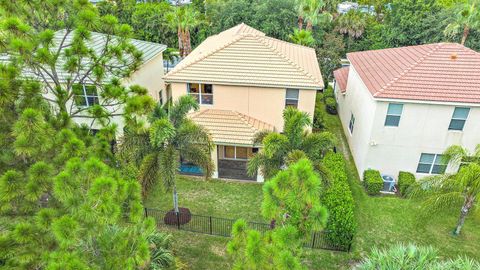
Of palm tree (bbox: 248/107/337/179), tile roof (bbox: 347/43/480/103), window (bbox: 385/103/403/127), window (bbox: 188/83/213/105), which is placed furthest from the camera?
window (bbox: 188/83/213/105)

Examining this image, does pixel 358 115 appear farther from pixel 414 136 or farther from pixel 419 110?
pixel 419 110

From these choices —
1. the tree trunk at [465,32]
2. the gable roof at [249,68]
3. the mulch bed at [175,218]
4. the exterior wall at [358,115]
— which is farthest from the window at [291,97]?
the tree trunk at [465,32]

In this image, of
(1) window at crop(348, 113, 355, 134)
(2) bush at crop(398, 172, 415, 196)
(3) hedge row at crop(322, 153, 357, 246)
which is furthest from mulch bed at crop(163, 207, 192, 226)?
(1) window at crop(348, 113, 355, 134)

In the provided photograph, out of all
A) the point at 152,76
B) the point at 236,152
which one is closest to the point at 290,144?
the point at 236,152

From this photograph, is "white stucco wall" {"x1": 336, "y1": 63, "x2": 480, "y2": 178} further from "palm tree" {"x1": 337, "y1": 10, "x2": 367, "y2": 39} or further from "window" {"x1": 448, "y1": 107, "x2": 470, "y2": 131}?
"palm tree" {"x1": 337, "y1": 10, "x2": 367, "y2": 39}

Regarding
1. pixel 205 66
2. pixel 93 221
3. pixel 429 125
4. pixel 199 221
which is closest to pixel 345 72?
pixel 429 125

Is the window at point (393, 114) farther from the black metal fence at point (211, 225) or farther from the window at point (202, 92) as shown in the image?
the window at point (202, 92)

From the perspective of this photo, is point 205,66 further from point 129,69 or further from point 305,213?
point 305,213
